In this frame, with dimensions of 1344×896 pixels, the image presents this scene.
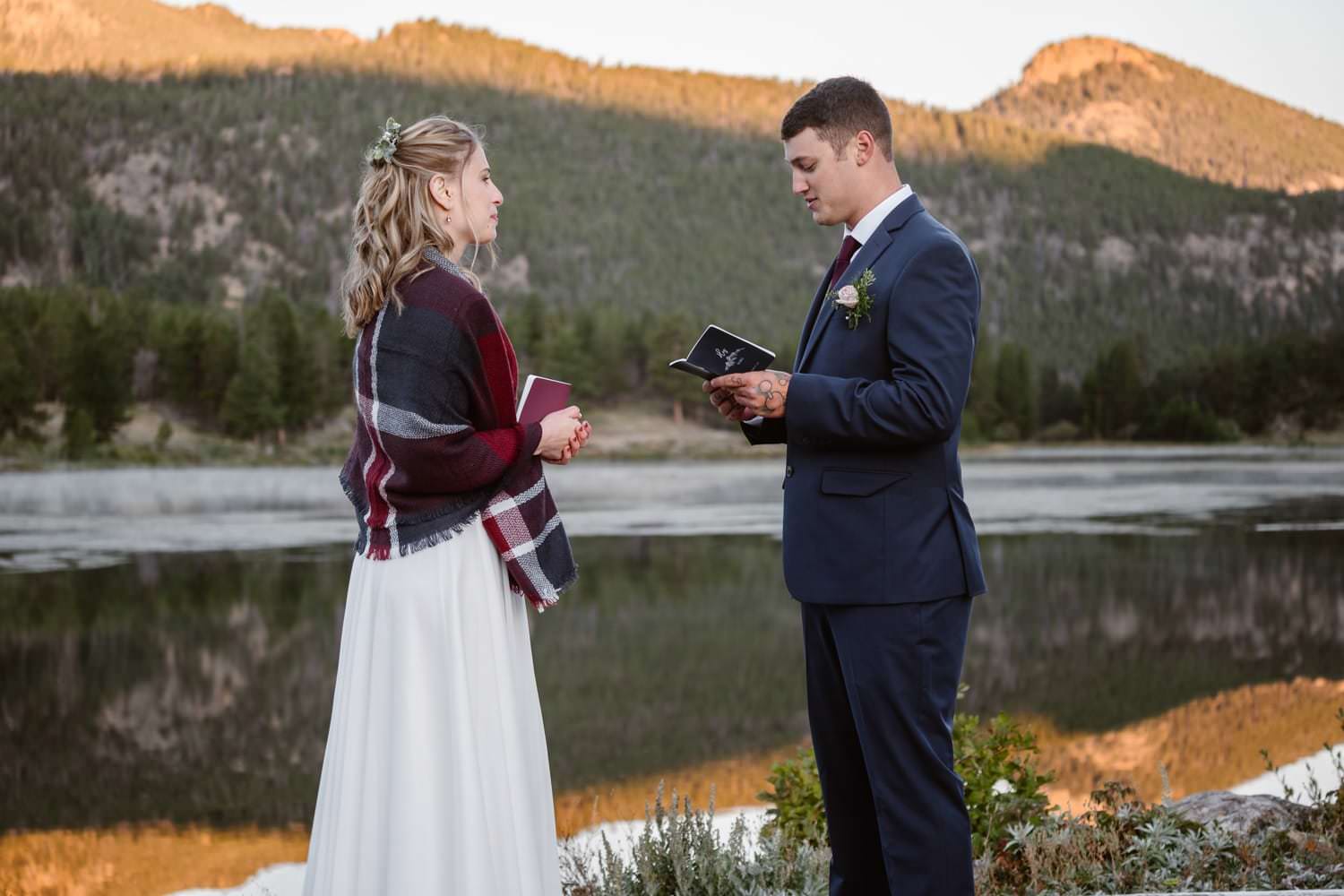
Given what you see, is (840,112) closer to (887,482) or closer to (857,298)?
(857,298)

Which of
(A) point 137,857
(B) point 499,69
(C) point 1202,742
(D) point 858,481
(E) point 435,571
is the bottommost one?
(A) point 137,857

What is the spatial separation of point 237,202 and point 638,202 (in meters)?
40.3

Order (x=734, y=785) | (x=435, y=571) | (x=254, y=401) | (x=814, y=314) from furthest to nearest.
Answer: (x=254, y=401)
(x=734, y=785)
(x=814, y=314)
(x=435, y=571)

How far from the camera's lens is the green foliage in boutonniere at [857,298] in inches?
118

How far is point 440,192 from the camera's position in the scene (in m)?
3.00

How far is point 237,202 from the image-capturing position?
412 feet

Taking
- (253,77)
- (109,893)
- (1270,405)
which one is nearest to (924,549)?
(109,893)

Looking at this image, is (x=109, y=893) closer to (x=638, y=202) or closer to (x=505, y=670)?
(x=505, y=670)

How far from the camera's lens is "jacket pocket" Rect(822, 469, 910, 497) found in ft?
9.82

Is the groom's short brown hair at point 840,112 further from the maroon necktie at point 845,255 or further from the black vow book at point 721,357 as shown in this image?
the black vow book at point 721,357

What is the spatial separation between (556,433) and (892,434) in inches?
31.4

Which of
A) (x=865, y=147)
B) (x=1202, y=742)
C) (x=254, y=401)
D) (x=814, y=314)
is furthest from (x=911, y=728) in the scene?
(x=254, y=401)

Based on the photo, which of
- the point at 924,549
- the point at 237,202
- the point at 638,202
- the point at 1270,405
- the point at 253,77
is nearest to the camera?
the point at 924,549

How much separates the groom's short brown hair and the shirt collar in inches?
6.0
